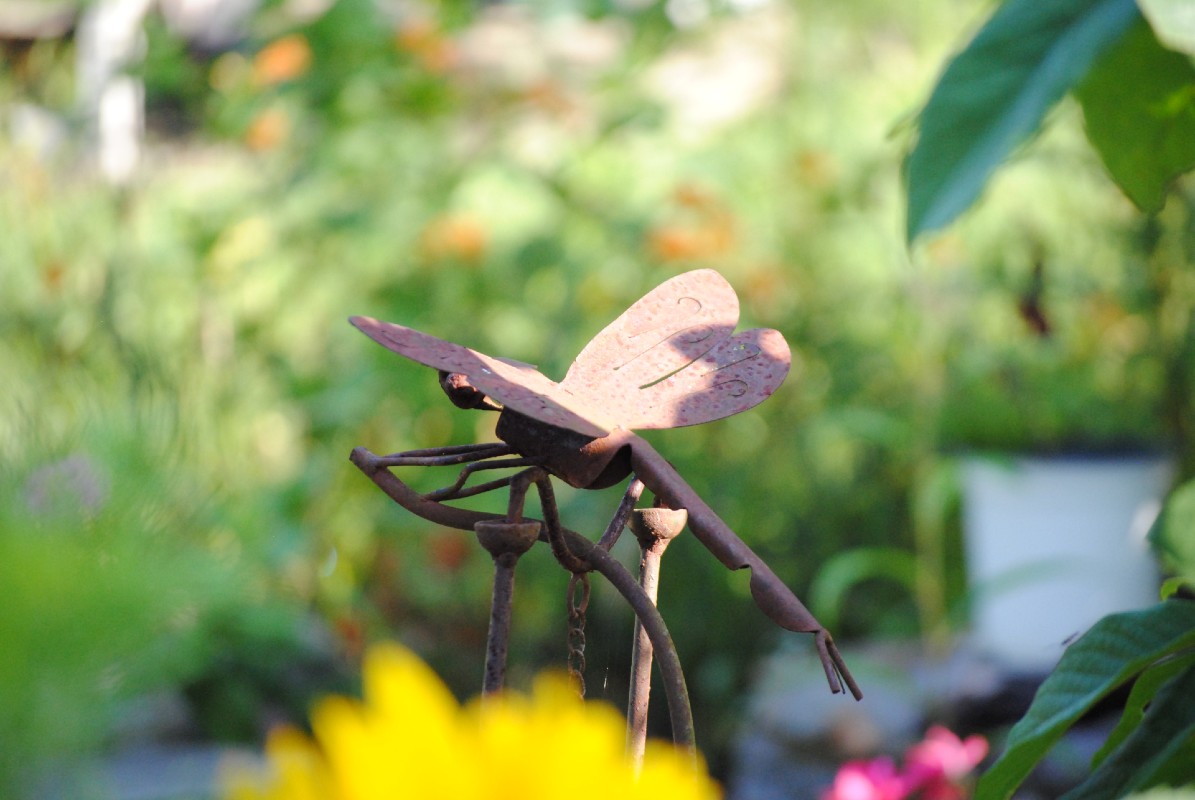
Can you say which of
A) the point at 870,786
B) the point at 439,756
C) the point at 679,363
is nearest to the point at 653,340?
the point at 679,363

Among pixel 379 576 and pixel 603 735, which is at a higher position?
pixel 603 735

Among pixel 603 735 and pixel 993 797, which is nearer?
pixel 603 735

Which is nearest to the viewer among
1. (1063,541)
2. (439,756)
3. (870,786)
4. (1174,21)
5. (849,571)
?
(439,756)

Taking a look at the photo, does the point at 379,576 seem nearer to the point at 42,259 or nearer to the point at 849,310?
the point at 42,259

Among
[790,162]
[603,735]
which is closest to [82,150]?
[790,162]

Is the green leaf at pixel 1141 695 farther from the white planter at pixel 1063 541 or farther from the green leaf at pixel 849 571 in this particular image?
the white planter at pixel 1063 541

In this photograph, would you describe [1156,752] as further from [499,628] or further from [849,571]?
[849,571]
